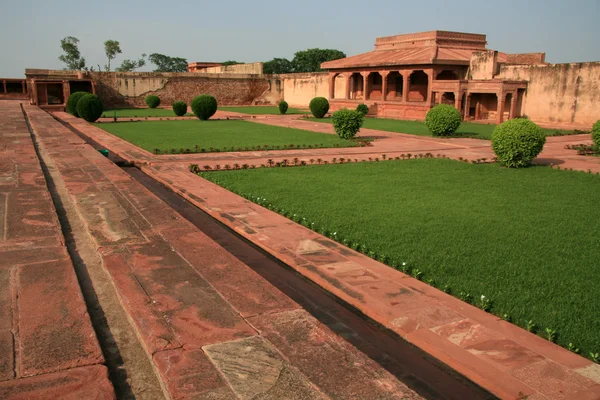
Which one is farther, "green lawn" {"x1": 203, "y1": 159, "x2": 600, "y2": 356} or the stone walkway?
"green lawn" {"x1": 203, "y1": 159, "x2": 600, "y2": 356}

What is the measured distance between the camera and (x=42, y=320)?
264 centimetres

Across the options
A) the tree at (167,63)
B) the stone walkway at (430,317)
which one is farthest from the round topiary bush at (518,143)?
the tree at (167,63)

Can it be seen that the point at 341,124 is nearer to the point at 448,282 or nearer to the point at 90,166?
the point at 90,166

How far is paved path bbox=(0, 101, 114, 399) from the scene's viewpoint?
2104 millimetres

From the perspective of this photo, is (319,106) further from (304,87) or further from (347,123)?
(304,87)

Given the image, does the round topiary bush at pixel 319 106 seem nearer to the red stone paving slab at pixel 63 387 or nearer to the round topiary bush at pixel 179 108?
the round topiary bush at pixel 179 108

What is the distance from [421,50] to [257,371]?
24815 mm

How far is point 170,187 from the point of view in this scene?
7129mm

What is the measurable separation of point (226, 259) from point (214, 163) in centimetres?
583

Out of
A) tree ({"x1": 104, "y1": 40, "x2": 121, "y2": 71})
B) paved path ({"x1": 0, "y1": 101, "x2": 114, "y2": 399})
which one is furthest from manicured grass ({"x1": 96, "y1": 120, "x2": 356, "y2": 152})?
tree ({"x1": 104, "y1": 40, "x2": 121, "y2": 71})

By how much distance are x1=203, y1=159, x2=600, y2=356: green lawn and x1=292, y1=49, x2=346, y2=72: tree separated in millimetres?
56650

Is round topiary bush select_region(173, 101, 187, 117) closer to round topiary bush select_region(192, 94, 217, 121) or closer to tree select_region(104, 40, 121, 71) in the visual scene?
round topiary bush select_region(192, 94, 217, 121)

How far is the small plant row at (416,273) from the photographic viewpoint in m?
2.88

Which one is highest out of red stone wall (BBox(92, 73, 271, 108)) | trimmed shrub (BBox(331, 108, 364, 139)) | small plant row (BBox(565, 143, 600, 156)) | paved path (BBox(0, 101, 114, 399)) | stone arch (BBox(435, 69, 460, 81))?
stone arch (BBox(435, 69, 460, 81))
